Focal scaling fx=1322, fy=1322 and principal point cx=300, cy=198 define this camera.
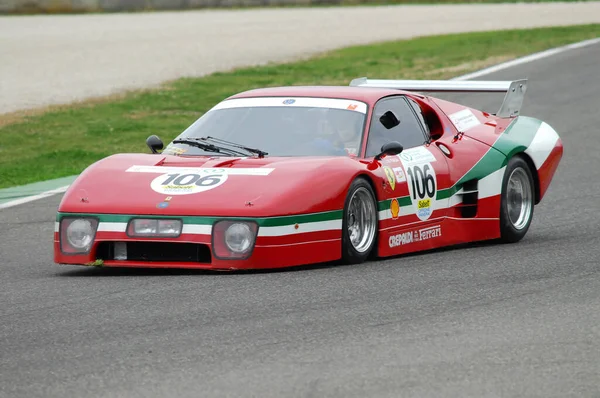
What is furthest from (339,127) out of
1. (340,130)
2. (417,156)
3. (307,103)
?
(417,156)

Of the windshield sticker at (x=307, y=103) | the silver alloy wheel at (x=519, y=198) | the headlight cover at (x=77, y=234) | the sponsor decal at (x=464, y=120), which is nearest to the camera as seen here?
the headlight cover at (x=77, y=234)

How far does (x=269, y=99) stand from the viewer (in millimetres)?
9352

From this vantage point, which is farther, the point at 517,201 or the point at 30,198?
the point at 30,198

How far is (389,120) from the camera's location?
9.28m

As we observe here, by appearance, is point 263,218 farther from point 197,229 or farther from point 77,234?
point 77,234

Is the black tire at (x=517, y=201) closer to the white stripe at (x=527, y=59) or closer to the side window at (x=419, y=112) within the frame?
the side window at (x=419, y=112)

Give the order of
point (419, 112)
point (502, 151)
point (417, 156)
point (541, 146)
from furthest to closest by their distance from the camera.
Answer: point (541, 146) → point (502, 151) → point (419, 112) → point (417, 156)

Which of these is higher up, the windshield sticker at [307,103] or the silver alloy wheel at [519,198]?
the windshield sticker at [307,103]

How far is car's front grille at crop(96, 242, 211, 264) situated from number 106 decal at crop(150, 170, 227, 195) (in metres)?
0.33

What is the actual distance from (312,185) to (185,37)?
23467mm

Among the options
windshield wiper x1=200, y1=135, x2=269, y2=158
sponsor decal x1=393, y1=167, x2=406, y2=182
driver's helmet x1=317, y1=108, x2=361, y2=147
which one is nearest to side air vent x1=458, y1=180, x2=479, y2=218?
sponsor decal x1=393, y1=167, x2=406, y2=182

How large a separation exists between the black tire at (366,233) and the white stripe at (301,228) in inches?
3.5

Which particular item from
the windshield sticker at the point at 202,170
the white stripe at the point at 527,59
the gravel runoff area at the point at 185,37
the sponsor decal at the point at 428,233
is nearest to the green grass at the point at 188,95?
the white stripe at the point at 527,59

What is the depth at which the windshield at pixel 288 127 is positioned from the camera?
346 inches
